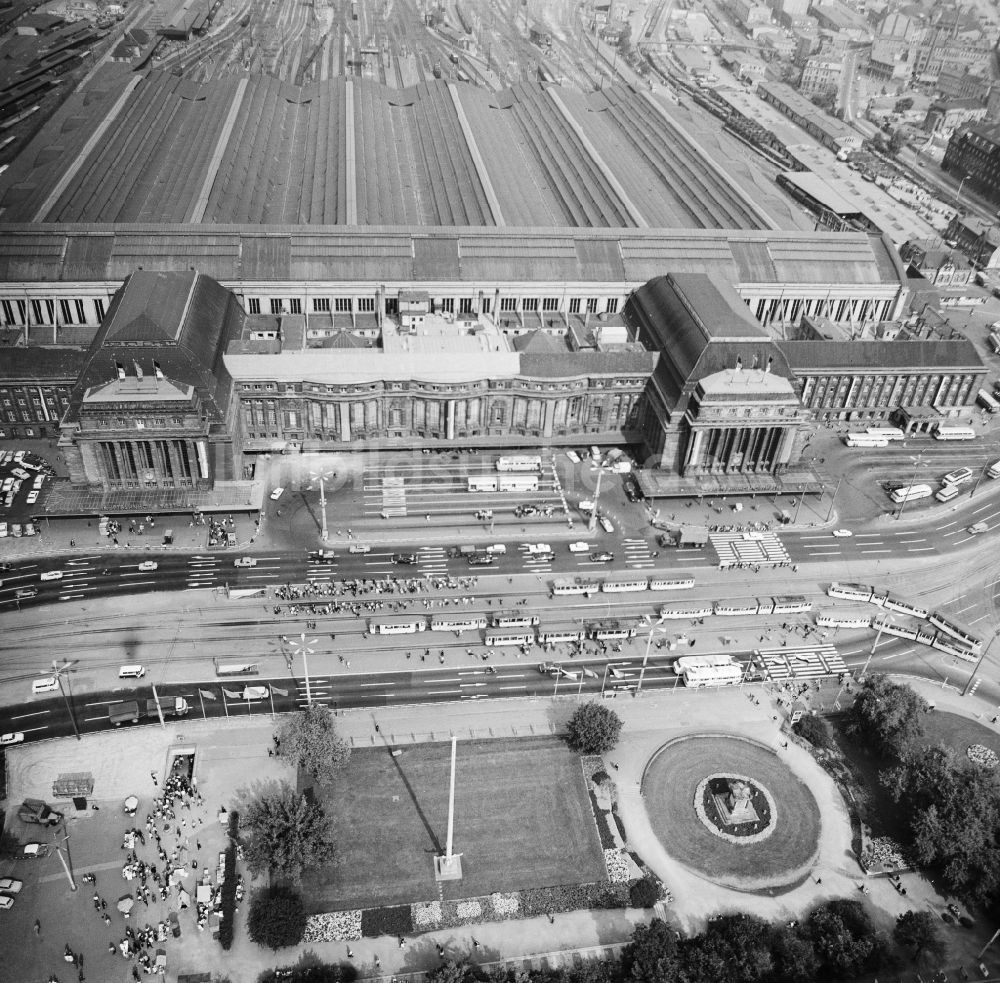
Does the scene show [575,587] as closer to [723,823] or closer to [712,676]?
[712,676]

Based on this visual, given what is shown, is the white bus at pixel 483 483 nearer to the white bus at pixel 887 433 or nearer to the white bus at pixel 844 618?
the white bus at pixel 844 618

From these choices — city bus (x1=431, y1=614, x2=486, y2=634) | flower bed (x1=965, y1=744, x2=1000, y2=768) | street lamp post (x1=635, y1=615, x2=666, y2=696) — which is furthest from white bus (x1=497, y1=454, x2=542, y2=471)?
flower bed (x1=965, y1=744, x2=1000, y2=768)

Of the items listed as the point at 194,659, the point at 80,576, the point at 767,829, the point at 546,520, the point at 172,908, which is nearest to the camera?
the point at 172,908

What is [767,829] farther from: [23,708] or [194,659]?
[23,708]

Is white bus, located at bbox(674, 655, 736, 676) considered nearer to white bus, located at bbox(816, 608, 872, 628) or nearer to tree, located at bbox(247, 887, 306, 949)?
white bus, located at bbox(816, 608, 872, 628)

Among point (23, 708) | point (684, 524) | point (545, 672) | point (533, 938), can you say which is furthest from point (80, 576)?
point (684, 524)

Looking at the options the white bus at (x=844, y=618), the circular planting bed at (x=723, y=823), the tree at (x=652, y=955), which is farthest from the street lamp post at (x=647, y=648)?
the tree at (x=652, y=955)
